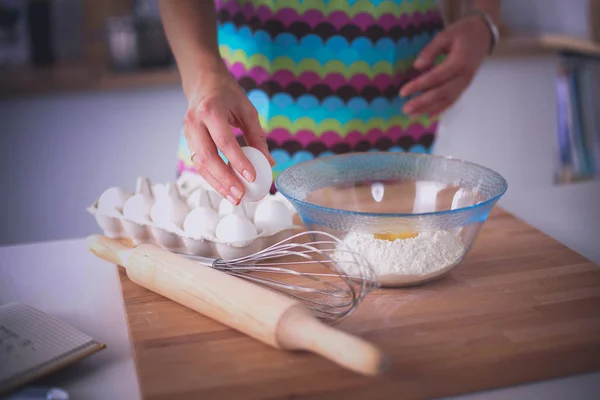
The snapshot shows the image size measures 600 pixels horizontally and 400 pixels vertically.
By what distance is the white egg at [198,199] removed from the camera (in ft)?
2.55

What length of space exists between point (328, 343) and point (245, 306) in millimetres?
103

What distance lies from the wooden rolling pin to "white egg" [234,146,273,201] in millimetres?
106

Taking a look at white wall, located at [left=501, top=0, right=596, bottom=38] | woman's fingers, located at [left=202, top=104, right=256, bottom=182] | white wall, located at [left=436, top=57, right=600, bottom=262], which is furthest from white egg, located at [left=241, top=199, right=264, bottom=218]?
white wall, located at [left=501, top=0, right=596, bottom=38]

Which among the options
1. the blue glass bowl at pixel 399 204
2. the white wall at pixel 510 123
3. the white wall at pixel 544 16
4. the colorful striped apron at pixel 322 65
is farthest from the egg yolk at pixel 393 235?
the white wall at pixel 544 16

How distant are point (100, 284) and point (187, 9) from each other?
0.40m

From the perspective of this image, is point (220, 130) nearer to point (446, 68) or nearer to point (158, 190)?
point (158, 190)

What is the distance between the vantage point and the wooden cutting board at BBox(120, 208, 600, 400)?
0.52m

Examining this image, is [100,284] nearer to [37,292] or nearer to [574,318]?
[37,292]

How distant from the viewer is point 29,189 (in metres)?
1.89

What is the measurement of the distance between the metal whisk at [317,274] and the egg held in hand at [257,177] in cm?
6

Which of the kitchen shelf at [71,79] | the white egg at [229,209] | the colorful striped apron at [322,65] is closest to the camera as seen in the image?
the white egg at [229,209]

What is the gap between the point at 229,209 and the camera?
767 millimetres

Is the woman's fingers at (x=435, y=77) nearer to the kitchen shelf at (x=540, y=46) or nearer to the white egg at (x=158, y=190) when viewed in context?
the white egg at (x=158, y=190)

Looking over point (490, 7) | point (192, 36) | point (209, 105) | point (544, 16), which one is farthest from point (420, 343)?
point (544, 16)
